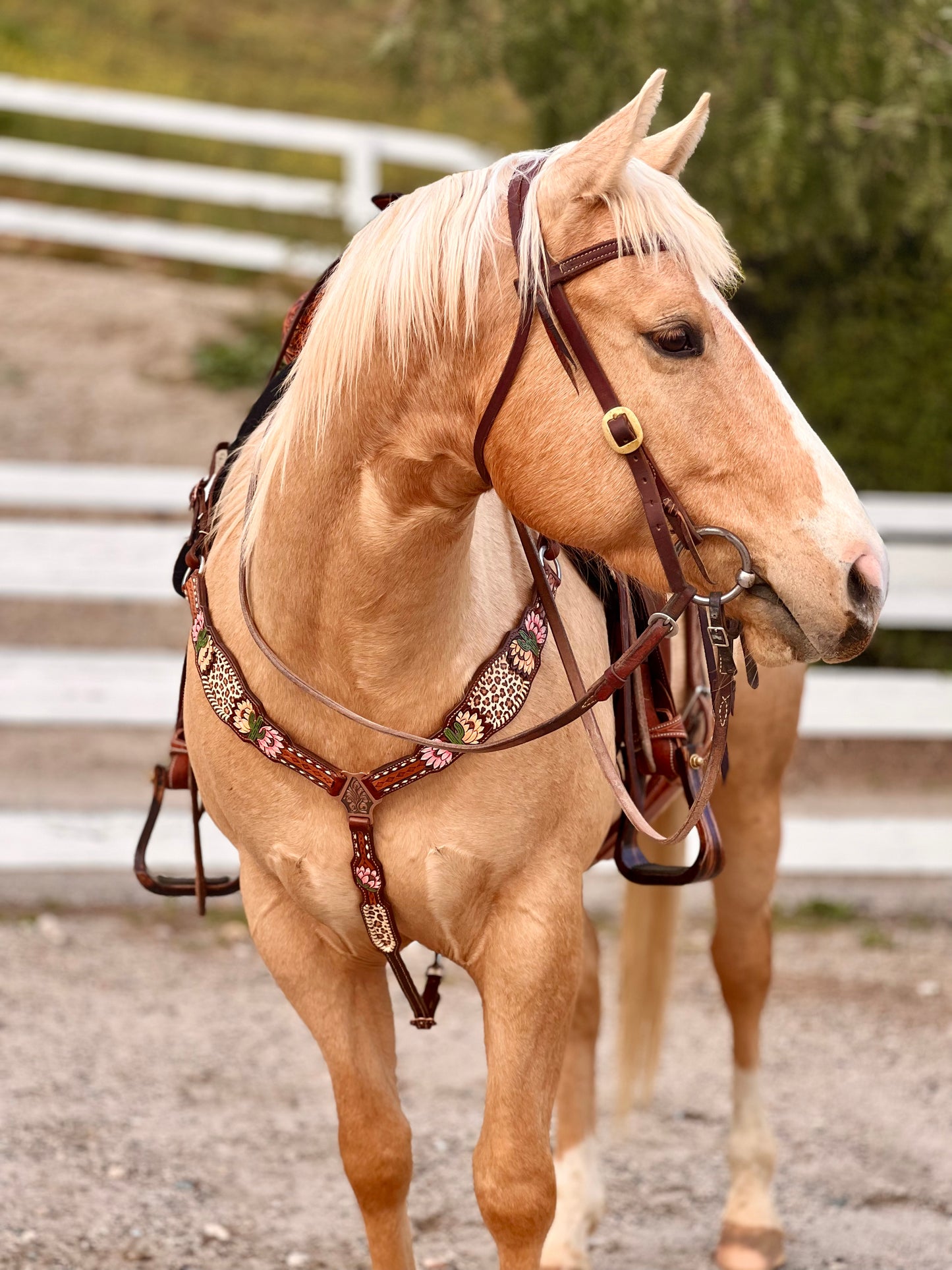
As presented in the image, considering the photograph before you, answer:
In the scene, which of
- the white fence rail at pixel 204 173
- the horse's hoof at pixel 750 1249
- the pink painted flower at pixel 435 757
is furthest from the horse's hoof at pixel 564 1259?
the white fence rail at pixel 204 173

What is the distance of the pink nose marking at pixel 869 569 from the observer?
160 cm

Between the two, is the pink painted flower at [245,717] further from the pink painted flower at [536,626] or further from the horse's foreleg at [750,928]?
the horse's foreleg at [750,928]

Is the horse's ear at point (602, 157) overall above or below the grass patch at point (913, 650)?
above

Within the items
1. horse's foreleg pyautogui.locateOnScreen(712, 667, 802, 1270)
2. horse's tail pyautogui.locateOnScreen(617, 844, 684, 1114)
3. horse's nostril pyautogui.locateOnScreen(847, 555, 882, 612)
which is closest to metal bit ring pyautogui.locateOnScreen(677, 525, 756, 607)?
horse's nostril pyautogui.locateOnScreen(847, 555, 882, 612)

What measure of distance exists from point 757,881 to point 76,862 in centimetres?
279

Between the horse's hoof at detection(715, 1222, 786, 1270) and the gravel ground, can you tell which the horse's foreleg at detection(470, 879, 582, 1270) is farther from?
the horse's hoof at detection(715, 1222, 786, 1270)

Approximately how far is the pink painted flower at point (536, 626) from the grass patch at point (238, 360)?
638 cm

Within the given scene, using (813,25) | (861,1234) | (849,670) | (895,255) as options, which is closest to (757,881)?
(861,1234)

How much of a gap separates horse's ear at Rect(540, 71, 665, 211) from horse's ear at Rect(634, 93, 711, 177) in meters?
0.11

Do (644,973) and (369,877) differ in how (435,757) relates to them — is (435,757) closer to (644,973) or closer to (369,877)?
(369,877)

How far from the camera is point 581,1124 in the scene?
3.00m

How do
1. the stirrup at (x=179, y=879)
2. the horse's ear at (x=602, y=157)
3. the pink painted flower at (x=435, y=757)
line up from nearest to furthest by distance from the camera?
the horse's ear at (x=602, y=157) < the pink painted flower at (x=435, y=757) < the stirrup at (x=179, y=879)

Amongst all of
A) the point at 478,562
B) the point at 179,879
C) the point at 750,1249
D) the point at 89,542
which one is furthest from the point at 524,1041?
the point at 89,542

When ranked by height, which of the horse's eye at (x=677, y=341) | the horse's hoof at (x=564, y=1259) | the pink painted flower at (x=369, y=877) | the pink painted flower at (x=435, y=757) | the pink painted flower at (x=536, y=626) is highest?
the horse's eye at (x=677, y=341)
